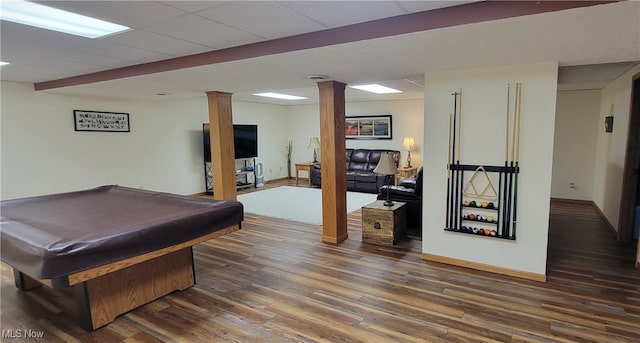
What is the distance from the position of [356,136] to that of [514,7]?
7.19 m

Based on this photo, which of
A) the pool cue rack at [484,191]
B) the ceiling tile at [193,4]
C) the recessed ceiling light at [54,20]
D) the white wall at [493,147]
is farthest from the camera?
the pool cue rack at [484,191]

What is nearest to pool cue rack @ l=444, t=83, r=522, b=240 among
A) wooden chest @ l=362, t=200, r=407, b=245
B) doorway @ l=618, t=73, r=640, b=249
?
wooden chest @ l=362, t=200, r=407, b=245

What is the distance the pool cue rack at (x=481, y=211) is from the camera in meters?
3.25

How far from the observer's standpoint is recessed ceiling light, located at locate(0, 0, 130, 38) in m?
2.07


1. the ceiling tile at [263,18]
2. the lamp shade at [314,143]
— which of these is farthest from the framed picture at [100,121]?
the ceiling tile at [263,18]

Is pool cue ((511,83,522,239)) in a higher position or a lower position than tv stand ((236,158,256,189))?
higher

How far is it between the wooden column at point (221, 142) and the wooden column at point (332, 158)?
67.9 inches

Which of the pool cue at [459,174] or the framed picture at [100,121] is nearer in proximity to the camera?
the pool cue at [459,174]

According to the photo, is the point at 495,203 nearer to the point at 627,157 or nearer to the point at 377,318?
the point at 377,318

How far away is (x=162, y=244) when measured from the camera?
238 centimetres

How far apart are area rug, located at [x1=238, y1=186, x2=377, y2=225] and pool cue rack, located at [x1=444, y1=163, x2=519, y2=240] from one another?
87.9 inches

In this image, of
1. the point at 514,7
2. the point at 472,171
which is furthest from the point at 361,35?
the point at 472,171

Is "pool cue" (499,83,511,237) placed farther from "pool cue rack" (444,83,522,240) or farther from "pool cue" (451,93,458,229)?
"pool cue" (451,93,458,229)

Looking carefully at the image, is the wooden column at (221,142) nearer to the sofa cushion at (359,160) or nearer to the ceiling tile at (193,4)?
the ceiling tile at (193,4)
